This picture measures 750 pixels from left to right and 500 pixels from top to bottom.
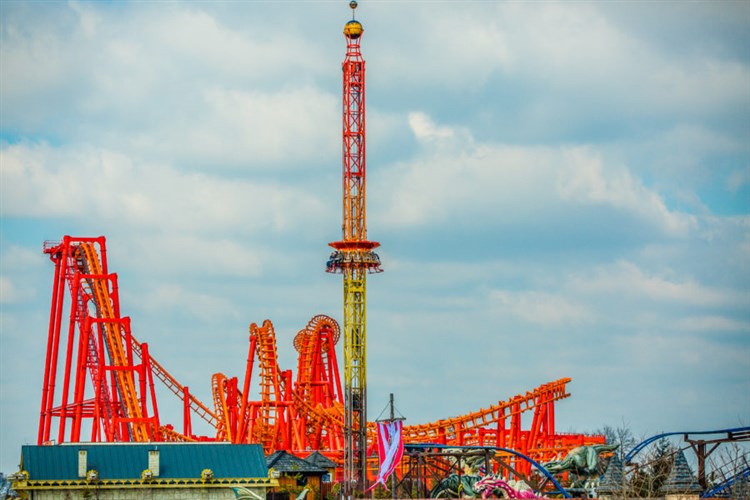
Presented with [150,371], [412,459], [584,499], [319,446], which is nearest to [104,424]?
[150,371]

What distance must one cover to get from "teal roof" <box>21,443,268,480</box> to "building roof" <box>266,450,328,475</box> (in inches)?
309

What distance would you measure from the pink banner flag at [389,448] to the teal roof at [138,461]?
6.41m

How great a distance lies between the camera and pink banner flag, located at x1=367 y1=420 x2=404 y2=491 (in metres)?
70.8

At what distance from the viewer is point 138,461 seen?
65.8 metres

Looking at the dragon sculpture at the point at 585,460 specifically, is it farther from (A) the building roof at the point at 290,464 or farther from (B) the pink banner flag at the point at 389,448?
(A) the building roof at the point at 290,464

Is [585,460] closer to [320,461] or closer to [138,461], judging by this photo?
[138,461]

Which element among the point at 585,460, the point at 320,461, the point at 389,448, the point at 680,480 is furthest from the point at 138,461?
the point at 680,480

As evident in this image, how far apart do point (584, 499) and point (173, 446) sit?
53.3ft

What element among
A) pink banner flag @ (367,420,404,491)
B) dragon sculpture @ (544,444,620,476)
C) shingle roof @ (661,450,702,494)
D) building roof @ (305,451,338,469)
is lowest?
shingle roof @ (661,450,702,494)

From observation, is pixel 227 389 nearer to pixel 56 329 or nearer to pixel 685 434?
pixel 56 329

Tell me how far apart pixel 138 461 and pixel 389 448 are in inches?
440

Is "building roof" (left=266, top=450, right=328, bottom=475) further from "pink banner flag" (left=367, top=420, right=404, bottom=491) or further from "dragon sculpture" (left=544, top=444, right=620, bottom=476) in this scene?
"dragon sculpture" (left=544, top=444, right=620, bottom=476)

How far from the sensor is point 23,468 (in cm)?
6506

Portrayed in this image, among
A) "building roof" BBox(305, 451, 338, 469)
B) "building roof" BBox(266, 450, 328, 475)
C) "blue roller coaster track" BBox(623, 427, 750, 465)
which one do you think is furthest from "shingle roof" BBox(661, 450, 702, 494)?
"building roof" BBox(305, 451, 338, 469)
